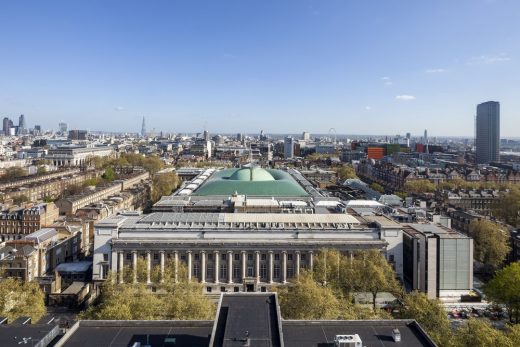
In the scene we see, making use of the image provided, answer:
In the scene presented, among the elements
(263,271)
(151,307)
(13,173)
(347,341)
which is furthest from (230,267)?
(13,173)

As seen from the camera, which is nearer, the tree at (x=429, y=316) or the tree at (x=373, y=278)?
the tree at (x=429, y=316)

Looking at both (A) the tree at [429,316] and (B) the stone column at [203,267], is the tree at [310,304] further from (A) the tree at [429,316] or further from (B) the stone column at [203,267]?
(B) the stone column at [203,267]

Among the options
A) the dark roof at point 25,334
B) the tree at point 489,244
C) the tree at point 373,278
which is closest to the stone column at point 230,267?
the tree at point 373,278

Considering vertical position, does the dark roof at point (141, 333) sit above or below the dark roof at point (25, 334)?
below

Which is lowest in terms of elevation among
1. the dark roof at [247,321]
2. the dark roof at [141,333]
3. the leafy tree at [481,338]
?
the leafy tree at [481,338]

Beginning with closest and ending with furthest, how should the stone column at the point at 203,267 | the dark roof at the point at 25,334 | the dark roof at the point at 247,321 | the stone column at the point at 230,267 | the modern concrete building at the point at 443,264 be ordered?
1. the dark roof at the point at 247,321
2. the dark roof at the point at 25,334
3. the modern concrete building at the point at 443,264
4. the stone column at the point at 203,267
5. the stone column at the point at 230,267

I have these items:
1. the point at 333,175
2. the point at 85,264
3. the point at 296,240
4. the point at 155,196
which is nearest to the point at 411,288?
the point at 296,240

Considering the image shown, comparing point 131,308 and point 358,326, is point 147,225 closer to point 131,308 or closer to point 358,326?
point 131,308
